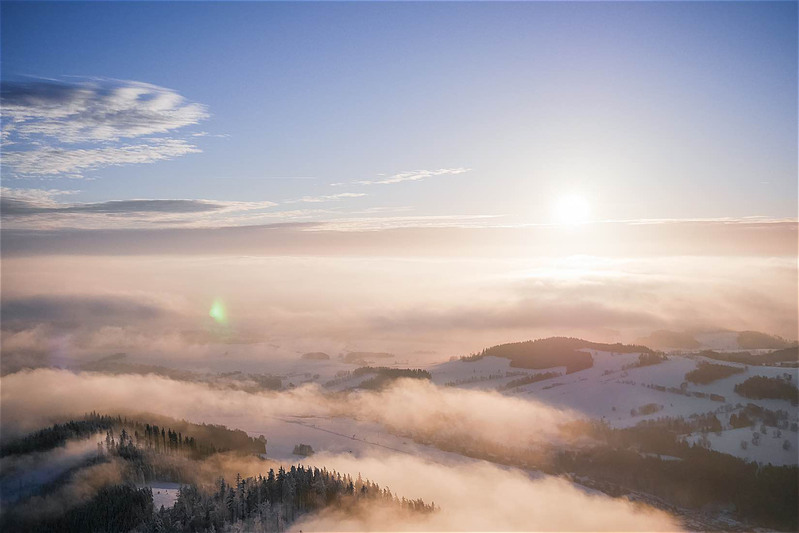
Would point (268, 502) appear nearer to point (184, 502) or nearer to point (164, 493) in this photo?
point (184, 502)

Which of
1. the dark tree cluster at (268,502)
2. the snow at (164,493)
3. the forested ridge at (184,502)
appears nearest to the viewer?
the dark tree cluster at (268,502)

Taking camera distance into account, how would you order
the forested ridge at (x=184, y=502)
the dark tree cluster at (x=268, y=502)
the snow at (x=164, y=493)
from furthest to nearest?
the snow at (x=164, y=493) < the forested ridge at (x=184, y=502) < the dark tree cluster at (x=268, y=502)

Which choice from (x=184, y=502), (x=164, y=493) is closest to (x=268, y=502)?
(x=184, y=502)

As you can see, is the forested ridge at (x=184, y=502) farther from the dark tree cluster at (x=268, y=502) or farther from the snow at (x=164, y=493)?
the snow at (x=164, y=493)

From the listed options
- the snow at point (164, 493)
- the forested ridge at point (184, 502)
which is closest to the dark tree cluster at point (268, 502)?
the forested ridge at point (184, 502)

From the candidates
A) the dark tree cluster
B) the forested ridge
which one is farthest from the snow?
the dark tree cluster

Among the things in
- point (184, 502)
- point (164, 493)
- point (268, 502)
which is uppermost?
point (184, 502)

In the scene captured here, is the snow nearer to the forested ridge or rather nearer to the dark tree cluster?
the forested ridge

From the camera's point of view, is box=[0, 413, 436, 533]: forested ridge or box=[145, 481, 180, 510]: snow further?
box=[145, 481, 180, 510]: snow

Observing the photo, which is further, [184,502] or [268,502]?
[268,502]

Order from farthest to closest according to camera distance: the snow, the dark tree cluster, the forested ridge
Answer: the snow → the forested ridge → the dark tree cluster

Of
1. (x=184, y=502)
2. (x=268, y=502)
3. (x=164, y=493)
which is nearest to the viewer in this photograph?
(x=184, y=502)

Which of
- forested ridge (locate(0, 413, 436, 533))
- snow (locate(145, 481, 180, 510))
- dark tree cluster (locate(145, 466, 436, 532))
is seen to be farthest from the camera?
snow (locate(145, 481, 180, 510))
